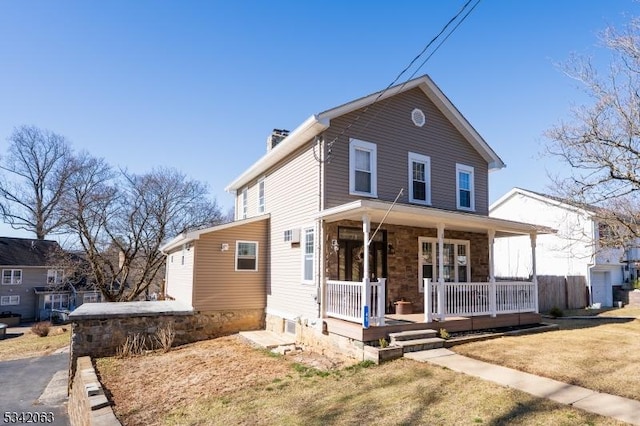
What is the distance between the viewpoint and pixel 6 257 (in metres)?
32.1

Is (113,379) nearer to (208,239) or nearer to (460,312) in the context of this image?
(208,239)

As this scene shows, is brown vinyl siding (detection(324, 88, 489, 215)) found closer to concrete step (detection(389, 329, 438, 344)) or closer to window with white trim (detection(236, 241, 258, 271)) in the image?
concrete step (detection(389, 329, 438, 344))

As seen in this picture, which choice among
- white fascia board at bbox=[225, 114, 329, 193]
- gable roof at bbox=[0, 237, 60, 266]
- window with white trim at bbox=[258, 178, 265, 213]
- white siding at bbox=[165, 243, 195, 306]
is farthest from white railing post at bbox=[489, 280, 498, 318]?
gable roof at bbox=[0, 237, 60, 266]

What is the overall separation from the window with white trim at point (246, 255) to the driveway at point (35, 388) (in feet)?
20.8

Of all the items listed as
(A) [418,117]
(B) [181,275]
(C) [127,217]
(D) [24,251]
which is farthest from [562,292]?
(D) [24,251]

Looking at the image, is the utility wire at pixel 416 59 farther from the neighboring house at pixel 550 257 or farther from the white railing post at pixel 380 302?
the neighboring house at pixel 550 257

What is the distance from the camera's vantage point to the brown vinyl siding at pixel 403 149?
10.8 m

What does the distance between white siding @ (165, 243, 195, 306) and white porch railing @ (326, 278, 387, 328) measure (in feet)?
17.9

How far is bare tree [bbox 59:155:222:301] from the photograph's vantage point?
2297 centimetres

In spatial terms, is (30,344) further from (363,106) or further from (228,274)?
(363,106)

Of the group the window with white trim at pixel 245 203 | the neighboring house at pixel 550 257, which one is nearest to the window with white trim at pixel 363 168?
the window with white trim at pixel 245 203

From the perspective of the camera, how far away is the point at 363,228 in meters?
8.96

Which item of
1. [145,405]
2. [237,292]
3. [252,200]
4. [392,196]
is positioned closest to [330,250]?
[392,196]

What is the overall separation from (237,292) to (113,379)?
16.3 ft
